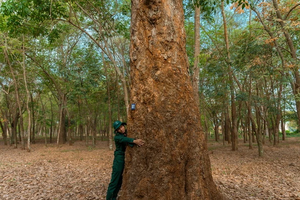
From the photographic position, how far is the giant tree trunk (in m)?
3.20

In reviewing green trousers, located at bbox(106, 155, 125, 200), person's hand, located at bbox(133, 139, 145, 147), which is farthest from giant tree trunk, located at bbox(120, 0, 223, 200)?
green trousers, located at bbox(106, 155, 125, 200)

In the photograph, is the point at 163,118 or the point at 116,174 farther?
the point at 116,174

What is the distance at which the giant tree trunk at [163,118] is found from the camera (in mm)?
3199

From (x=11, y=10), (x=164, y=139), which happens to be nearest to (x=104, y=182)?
(x=164, y=139)

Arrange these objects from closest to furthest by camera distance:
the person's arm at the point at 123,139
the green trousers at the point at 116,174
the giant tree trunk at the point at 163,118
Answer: the giant tree trunk at the point at 163,118
the person's arm at the point at 123,139
the green trousers at the point at 116,174

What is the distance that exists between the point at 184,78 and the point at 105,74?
12.5m

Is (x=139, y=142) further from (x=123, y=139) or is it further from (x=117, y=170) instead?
(x=117, y=170)

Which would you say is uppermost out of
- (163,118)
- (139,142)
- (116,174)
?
(163,118)

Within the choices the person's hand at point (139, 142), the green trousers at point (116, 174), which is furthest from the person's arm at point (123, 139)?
the green trousers at point (116, 174)

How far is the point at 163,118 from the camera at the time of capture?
3277 millimetres

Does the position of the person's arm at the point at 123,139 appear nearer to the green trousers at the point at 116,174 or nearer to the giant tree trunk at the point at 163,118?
the giant tree trunk at the point at 163,118

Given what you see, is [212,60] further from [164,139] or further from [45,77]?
[45,77]

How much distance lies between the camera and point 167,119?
3275 millimetres

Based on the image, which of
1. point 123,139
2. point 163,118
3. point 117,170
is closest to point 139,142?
point 123,139
